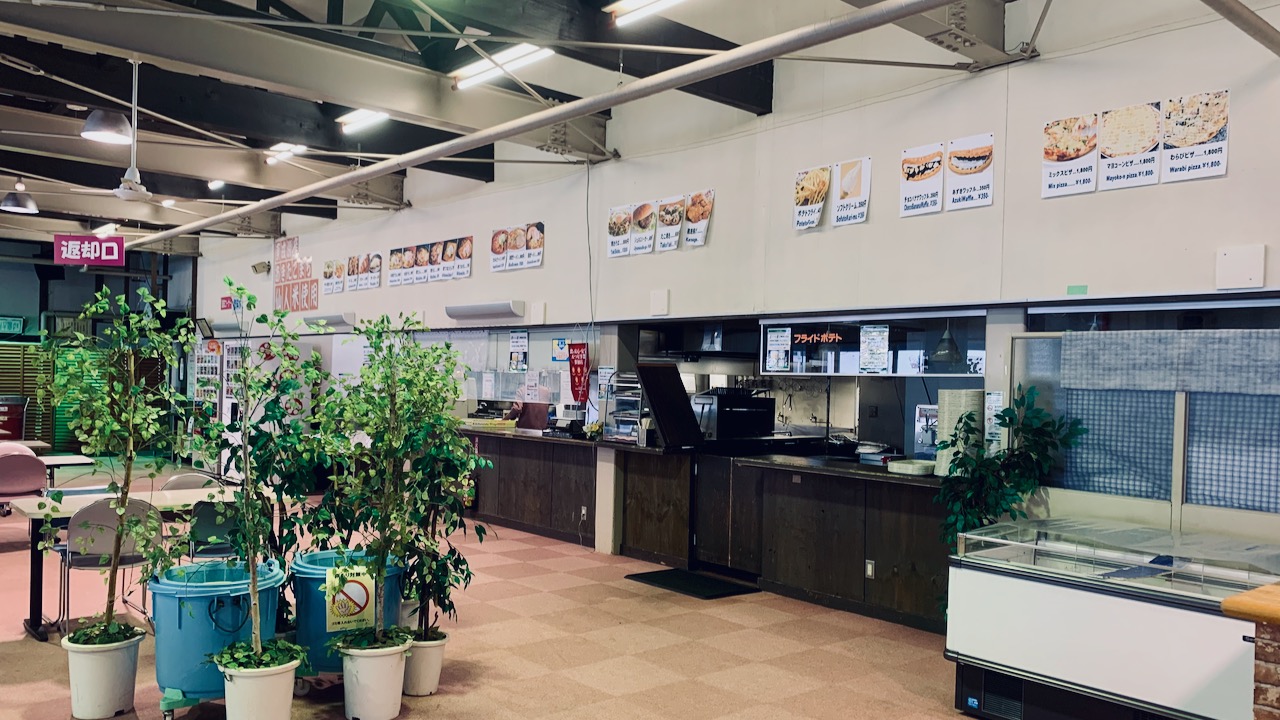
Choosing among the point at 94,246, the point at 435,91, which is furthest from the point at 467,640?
the point at 94,246

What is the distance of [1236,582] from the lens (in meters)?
3.58

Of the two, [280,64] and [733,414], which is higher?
[280,64]

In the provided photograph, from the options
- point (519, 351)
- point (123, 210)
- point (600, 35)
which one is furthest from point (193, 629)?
point (123, 210)

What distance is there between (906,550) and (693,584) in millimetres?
1742

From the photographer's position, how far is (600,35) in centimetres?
615

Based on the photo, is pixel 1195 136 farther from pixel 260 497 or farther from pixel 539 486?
pixel 539 486

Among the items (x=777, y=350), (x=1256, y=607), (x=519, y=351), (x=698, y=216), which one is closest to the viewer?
(x=1256, y=607)

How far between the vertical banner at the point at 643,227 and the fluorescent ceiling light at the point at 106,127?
3.86 meters

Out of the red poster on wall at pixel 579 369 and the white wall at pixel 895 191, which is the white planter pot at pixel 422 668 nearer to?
the white wall at pixel 895 191

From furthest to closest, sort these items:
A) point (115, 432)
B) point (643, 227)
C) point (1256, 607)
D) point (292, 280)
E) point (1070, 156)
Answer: point (292, 280)
point (643, 227)
point (1070, 156)
point (115, 432)
point (1256, 607)

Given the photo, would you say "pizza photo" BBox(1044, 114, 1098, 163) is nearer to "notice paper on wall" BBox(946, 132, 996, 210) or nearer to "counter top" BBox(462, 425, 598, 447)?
"notice paper on wall" BBox(946, 132, 996, 210)

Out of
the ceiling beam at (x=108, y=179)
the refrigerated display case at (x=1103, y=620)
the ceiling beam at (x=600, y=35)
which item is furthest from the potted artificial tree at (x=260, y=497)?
the ceiling beam at (x=108, y=179)

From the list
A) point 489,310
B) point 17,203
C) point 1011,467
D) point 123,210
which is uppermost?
point 123,210

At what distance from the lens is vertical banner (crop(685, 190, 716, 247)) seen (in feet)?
23.8
